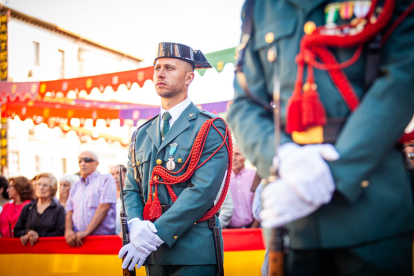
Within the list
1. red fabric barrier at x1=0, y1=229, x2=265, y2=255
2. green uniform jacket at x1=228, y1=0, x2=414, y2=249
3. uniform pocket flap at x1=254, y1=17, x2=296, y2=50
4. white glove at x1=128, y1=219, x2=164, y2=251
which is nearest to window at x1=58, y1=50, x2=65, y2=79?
red fabric barrier at x1=0, y1=229, x2=265, y2=255

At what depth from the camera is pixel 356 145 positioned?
4.46 feet

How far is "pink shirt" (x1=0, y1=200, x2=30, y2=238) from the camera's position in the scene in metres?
6.59

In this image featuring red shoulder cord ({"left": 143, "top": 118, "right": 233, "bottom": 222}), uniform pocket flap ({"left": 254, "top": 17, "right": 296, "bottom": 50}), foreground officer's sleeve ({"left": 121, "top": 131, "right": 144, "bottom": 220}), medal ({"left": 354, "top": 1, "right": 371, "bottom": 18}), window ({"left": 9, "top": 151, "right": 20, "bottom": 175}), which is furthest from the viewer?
window ({"left": 9, "top": 151, "right": 20, "bottom": 175})

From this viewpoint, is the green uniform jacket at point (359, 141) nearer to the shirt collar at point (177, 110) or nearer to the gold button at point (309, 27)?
the gold button at point (309, 27)

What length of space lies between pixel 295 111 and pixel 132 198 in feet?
6.16

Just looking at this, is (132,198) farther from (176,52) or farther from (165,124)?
(176,52)

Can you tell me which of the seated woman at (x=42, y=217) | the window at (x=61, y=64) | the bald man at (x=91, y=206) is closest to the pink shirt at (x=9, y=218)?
the seated woman at (x=42, y=217)

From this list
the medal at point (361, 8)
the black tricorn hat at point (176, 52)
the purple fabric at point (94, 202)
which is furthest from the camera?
the purple fabric at point (94, 202)

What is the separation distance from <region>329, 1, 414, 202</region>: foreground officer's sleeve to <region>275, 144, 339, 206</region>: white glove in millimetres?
32

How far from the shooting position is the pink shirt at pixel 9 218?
659 cm

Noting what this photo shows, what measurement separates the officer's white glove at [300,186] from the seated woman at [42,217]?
4.95 metres

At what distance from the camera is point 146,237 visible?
2684 mm

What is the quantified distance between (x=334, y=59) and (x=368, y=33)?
0.44 ft

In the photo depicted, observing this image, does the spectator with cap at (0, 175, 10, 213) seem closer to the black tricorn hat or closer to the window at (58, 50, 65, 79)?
the black tricorn hat
